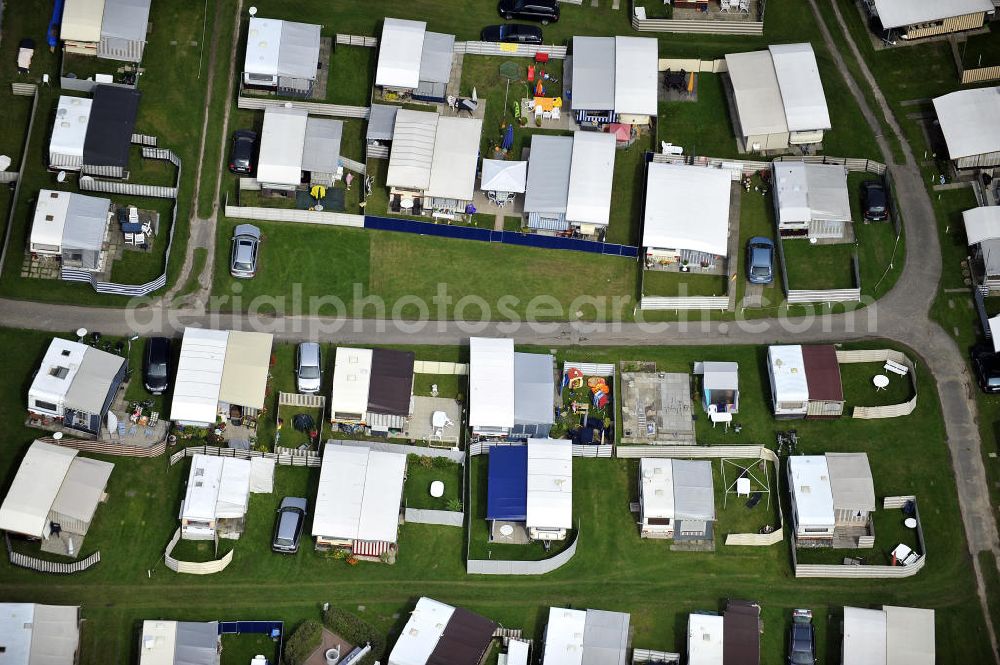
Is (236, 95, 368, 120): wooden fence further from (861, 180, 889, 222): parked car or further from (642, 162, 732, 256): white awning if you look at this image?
(861, 180, 889, 222): parked car

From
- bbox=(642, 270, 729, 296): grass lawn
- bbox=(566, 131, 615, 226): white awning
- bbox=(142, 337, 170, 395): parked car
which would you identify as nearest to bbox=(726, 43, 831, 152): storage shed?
bbox=(566, 131, 615, 226): white awning

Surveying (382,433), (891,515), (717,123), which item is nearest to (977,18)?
(717,123)

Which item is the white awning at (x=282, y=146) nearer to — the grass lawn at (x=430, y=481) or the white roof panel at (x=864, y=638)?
the grass lawn at (x=430, y=481)

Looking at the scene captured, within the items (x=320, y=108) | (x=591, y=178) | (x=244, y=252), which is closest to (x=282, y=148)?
(x=320, y=108)

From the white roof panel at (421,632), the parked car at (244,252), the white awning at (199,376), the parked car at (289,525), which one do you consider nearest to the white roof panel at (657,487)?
the white roof panel at (421,632)

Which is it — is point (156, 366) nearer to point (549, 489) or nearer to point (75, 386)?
point (75, 386)

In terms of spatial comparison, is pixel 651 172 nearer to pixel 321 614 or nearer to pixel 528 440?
pixel 528 440
